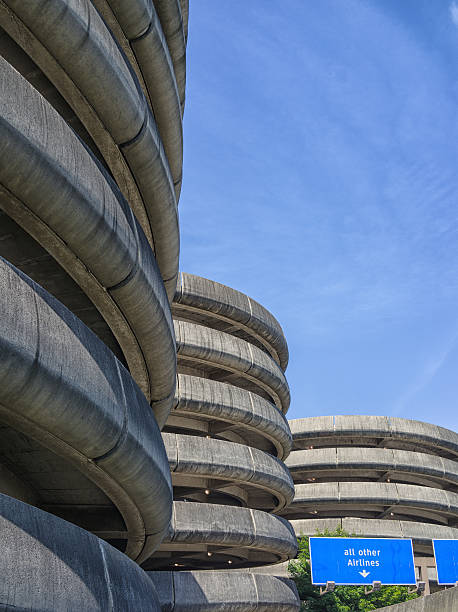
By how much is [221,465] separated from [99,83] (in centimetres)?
1795

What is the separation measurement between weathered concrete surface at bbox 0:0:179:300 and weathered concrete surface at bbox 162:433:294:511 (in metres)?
13.3

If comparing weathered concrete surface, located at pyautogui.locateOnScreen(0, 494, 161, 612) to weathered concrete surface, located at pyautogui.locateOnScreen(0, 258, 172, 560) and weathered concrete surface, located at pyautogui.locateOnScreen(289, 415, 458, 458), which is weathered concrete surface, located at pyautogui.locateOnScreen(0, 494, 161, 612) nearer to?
weathered concrete surface, located at pyautogui.locateOnScreen(0, 258, 172, 560)

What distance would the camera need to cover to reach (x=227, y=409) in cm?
2633

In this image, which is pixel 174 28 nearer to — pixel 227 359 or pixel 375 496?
pixel 227 359

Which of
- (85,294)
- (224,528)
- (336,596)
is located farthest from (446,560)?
(85,294)

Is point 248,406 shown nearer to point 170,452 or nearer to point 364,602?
point 170,452

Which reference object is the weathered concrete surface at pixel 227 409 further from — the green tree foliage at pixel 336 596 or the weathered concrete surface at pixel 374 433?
the weathered concrete surface at pixel 374 433

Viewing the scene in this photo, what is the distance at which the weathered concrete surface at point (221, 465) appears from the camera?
24.3m

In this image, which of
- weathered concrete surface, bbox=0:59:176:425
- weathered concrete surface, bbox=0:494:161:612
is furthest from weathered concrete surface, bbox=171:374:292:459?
weathered concrete surface, bbox=0:494:161:612

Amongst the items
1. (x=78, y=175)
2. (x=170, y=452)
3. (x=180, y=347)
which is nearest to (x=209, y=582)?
(x=170, y=452)

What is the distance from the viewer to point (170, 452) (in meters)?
24.0

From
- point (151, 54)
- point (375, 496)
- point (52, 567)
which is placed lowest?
point (52, 567)

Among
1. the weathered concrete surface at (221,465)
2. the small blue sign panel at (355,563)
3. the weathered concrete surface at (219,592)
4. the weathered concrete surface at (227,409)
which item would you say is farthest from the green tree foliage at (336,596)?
the weathered concrete surface at (227,409)

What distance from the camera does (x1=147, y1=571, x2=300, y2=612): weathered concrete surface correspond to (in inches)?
883
